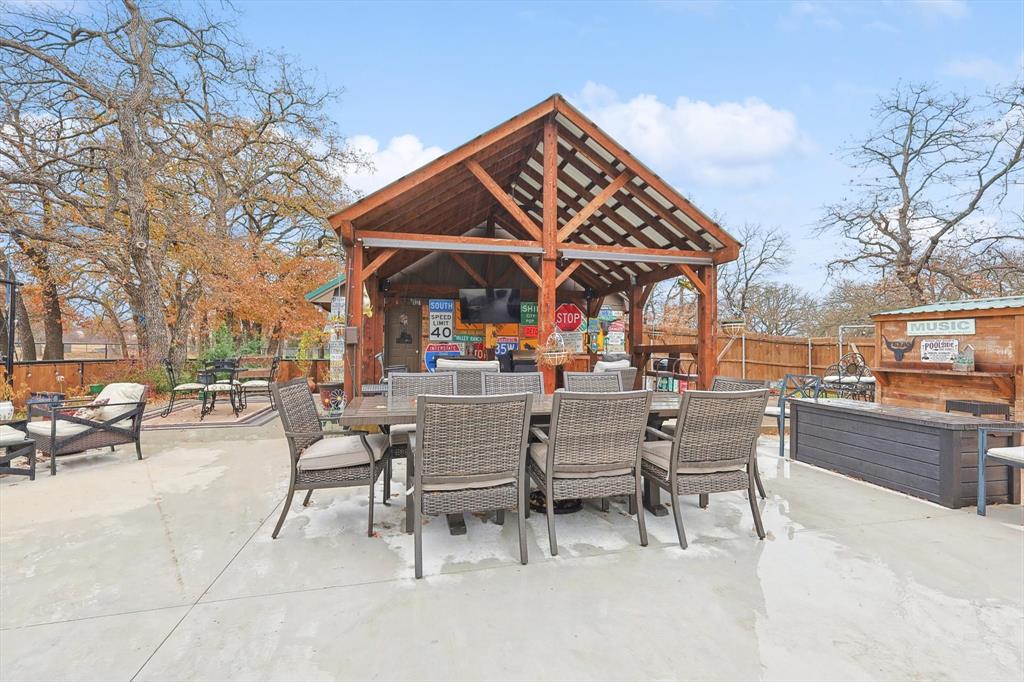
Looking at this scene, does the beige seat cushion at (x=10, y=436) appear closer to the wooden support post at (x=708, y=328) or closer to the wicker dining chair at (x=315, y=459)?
the wicker dining chair at (x=315, y=459)

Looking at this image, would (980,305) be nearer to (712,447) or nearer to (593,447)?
(712,447)

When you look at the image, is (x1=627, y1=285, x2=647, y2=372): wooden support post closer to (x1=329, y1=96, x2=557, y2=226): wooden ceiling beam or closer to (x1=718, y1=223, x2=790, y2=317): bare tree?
(x1=329, y1=96, x2=557, y2=226): wooden ceiling beam

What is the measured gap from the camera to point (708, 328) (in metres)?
6.71

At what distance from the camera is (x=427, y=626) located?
5.89ft

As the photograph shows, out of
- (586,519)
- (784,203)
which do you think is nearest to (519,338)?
(586,519)

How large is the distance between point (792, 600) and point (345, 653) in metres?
1.87

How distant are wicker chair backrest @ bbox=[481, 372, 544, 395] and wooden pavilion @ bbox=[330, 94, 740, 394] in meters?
1.90

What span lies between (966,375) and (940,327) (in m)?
0.61

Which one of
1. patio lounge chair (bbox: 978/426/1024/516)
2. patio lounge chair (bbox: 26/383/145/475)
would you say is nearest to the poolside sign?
patio lounge chair (bbox: 978/426/1024/516)

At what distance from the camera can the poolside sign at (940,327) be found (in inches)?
199

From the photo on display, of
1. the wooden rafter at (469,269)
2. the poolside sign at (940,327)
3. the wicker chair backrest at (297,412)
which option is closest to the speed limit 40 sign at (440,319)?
the wooden rafter at (469,269)

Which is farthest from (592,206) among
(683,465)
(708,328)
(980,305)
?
(980,305)

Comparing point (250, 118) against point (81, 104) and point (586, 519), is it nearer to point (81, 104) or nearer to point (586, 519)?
point (81, 104)

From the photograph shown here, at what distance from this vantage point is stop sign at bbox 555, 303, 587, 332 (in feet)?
32.2
